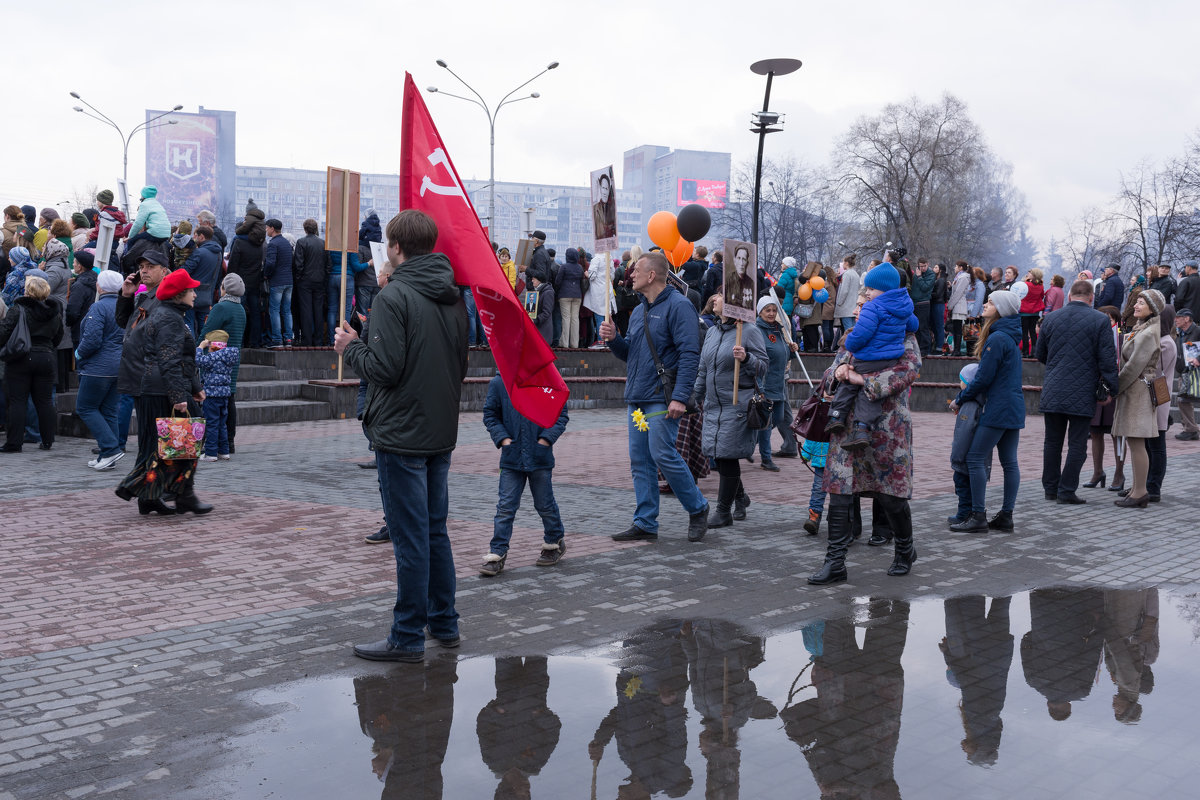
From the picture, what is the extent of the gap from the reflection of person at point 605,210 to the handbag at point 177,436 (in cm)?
355

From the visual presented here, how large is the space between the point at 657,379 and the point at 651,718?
3.73 m

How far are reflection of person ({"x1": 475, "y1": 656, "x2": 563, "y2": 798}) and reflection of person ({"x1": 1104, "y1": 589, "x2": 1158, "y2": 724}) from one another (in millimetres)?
2363

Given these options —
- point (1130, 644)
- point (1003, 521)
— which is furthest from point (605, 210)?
point (1130, 644)

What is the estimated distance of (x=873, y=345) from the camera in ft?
22.8

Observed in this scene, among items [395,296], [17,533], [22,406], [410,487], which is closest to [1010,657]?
[410,487]

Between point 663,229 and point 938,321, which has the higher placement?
point 663,229

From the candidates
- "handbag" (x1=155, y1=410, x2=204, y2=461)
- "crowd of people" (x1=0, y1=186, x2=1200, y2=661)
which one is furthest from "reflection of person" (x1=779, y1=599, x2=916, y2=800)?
"handbag" (x1=155, y1=410, x2=204, y2=461)

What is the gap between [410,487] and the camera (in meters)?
5.15

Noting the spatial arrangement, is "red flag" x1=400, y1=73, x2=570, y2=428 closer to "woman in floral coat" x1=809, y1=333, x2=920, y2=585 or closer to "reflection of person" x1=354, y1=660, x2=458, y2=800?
"reflection of person" x1=354, y1=660, x2=458, y2=800

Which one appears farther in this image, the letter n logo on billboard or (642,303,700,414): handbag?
the letter n logo on billboard

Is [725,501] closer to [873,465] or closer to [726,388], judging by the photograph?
[726,388]

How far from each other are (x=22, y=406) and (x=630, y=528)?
8152mm

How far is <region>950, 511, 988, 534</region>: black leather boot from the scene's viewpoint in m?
8.70

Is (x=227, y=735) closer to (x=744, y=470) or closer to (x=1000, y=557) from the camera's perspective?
(x=1000, y=557)
